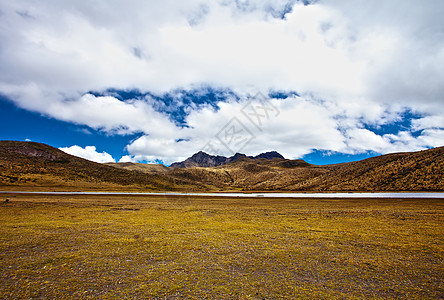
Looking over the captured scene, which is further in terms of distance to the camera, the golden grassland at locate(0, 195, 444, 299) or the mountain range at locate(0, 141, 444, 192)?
the mountain range at locate(0, 141, 444, 192)

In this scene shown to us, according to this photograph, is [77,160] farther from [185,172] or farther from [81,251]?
[81,251]

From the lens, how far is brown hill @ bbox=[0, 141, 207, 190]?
251 ft

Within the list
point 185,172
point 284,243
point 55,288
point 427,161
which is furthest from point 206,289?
point 185,172

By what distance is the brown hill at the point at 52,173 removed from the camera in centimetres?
7650

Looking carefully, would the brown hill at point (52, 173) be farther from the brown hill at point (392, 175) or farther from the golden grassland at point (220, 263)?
the brown hill at point (392, 175)

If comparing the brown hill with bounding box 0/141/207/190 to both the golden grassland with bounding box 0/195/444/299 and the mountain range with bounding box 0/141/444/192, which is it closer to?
the mountain range with bounding box 0/141/444/192

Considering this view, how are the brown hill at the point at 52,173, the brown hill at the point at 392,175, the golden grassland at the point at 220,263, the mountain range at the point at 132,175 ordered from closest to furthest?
the golden grassland at the point at 220,263, the brown hill at the point at 392,175, the mountain range at the point at 132,175, the brown hill at the point at 52,173

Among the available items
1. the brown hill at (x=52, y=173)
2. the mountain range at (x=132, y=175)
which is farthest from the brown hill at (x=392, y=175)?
the brown hill at (x=52, y=173)

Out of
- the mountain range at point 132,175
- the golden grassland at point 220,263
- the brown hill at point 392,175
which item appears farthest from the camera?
the mountain range at point 132,175

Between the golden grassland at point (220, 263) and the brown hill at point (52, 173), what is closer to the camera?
the golden grassland at point (220, 263)

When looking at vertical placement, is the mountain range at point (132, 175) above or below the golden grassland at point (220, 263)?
above

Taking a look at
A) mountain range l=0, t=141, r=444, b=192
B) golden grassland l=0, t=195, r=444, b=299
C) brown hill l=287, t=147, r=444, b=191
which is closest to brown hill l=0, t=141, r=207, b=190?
mountain range l=0, t=141, r=444, b=192

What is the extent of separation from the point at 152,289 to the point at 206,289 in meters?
1.71

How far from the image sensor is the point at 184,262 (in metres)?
9.48
